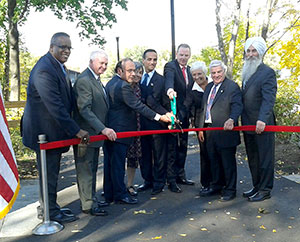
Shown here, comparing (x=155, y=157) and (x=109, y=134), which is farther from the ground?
(x=109, y=134)

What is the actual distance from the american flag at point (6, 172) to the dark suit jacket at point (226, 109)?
314cm

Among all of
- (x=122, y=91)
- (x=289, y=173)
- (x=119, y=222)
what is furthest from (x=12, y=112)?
(x=289, y=173)

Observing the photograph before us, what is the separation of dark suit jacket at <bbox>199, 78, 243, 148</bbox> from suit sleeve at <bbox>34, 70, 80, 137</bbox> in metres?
2.22

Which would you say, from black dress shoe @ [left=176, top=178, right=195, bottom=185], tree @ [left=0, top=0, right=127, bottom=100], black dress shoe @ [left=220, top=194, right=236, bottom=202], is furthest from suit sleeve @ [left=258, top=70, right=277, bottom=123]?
tree @ [left=0, top=0, right=127, bottom=100]

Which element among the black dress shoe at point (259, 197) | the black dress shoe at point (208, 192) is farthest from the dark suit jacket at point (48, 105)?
the black dress shoe at point (259, 197)

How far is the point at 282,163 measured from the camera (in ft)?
25.1

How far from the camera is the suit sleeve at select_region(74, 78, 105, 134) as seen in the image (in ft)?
14.6

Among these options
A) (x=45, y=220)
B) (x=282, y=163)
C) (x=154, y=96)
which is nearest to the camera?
(x=45, y=220)

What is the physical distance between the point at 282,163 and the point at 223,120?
3.14m

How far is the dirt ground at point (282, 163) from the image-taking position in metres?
7.14

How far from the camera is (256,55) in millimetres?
5105

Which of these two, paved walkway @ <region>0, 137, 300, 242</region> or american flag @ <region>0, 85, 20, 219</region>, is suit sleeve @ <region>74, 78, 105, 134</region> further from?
american flag @ <region>0, 85, 20, 219</region>

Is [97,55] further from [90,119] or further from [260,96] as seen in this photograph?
[260,96]

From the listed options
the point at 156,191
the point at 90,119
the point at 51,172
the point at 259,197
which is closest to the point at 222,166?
the point at 259,197
